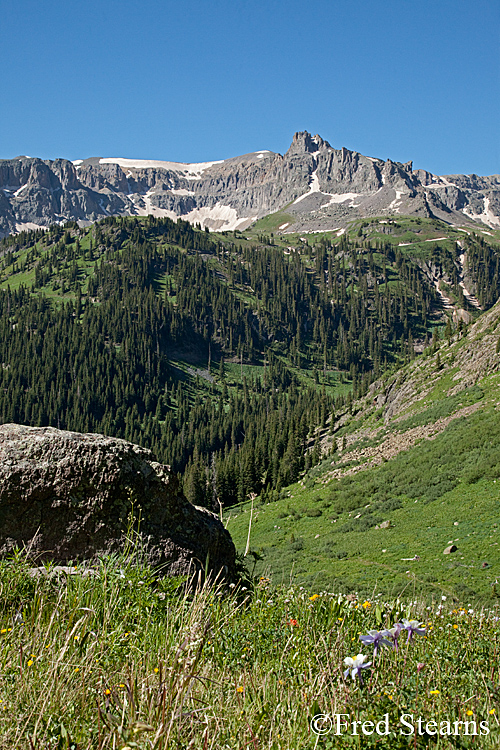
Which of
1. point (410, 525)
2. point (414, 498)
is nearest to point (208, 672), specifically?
point (410, 525)

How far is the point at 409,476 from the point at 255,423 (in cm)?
12437

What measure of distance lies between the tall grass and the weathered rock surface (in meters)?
1.58

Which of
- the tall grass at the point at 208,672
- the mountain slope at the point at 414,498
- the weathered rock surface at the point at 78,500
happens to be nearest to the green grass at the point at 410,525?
the mountain slope at the point at 414,498

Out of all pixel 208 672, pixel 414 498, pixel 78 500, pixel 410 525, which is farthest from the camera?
pixel 414 498

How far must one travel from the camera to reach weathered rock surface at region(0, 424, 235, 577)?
6219mm

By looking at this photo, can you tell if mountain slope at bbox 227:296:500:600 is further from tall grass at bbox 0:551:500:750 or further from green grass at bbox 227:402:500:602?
tall grass at bbox 0:551:500:750

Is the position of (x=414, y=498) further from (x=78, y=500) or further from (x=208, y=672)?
(x=208, y=672)

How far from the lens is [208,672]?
3.03 m

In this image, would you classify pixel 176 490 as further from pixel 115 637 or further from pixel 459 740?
pixel 459 740

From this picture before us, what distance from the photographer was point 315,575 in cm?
2341

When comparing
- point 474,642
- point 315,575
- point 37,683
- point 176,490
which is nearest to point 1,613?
point 37,683

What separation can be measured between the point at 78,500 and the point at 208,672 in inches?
156

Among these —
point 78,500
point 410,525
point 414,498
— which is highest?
point 78,500

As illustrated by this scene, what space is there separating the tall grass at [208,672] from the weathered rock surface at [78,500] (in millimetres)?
1583
